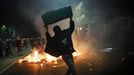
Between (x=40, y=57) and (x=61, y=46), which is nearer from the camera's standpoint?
(x=61, y=46)

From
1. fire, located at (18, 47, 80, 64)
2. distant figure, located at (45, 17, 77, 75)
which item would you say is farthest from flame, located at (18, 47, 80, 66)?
distant figure, located at (45, 17, 77, 75)

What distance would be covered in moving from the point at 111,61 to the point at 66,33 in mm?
4996

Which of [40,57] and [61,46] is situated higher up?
[61,46]

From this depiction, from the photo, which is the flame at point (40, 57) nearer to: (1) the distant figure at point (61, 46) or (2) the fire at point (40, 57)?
(2) the fire at point (40, 57)

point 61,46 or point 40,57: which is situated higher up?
point 61,46

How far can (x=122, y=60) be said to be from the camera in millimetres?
12086

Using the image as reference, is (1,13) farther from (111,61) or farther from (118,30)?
(111,61)

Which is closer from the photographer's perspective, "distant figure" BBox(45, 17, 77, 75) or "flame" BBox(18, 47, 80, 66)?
"distant figure" BBox(45, 17, 77, 75)

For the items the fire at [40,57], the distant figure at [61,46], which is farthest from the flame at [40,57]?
the distant figure at [61,46]

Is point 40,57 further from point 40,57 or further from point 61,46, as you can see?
point 61,46

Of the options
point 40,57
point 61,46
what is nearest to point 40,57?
point 40,57

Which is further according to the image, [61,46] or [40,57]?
[40,57]

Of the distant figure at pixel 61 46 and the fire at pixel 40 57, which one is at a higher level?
the distant figure at pixel 61 46

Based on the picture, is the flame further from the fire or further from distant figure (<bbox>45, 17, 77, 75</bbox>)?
distant figure (<bbox>45, 17, 77, 75</bbox>)
